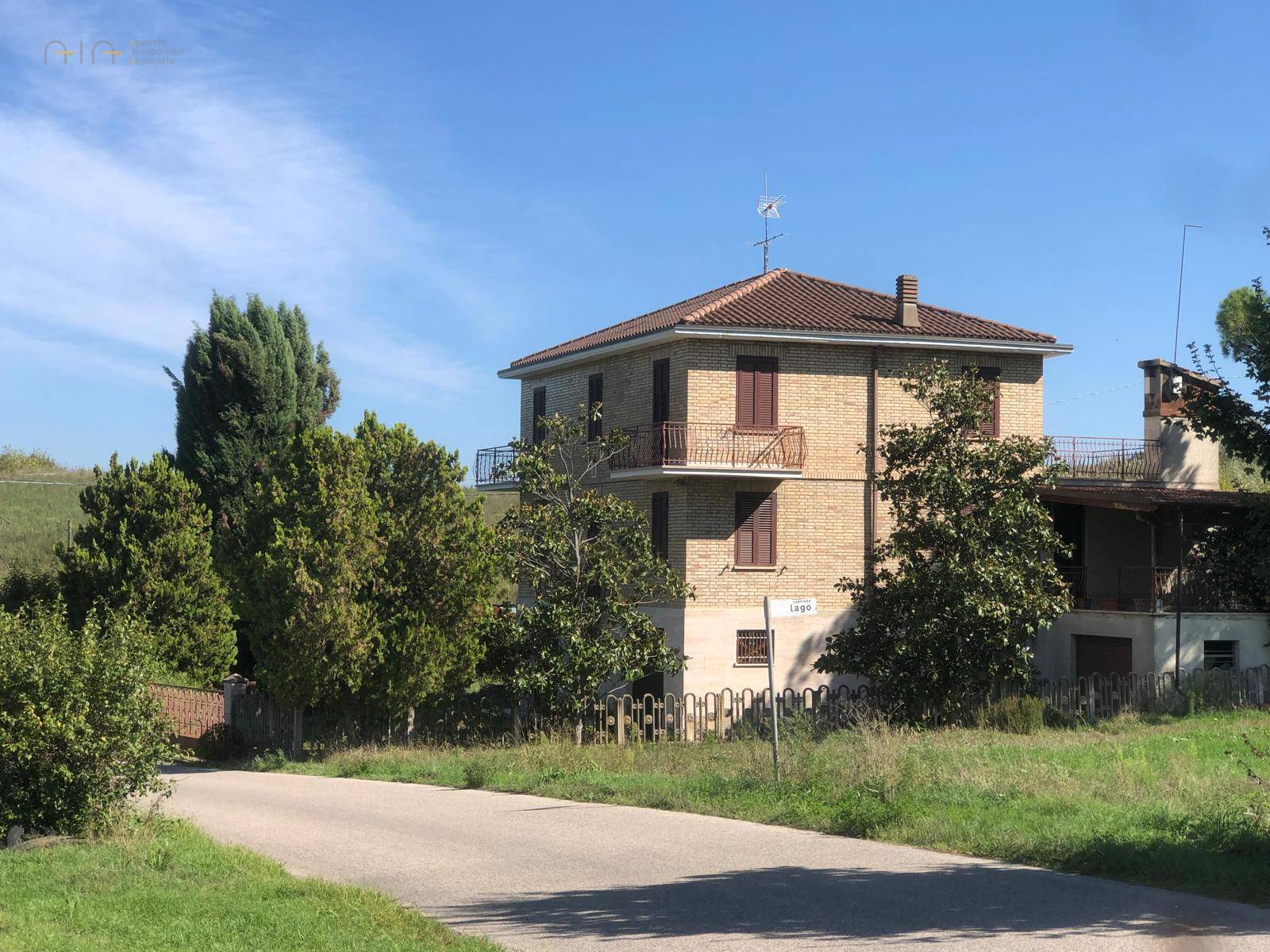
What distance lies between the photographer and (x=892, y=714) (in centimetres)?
2622

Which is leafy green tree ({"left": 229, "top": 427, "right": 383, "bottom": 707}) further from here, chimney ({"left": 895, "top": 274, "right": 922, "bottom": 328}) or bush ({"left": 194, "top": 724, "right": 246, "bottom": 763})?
chimney ({"left": 895, "top": 274, "right": 922, "bottom": 328})

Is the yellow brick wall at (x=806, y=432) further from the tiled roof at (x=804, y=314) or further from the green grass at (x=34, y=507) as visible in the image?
the green grass at (x=34, y=507)

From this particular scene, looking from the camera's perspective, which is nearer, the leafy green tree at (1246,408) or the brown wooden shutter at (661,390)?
the leafy green tree at (1246,408)

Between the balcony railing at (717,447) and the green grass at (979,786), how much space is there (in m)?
8.48

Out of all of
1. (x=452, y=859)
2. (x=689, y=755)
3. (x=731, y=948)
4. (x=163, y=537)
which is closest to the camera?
(x=731, y=948)

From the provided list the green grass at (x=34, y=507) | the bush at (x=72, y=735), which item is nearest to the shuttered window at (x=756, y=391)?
the bush at (x=72, y=735)

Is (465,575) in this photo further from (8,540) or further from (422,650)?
(8,540)

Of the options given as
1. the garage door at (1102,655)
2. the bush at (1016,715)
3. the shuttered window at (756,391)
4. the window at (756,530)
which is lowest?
the bush at (1016,715)

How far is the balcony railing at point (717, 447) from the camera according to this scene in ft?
98.9

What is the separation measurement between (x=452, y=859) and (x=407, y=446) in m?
14.3

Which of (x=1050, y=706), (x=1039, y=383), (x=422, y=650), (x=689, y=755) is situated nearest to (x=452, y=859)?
(x=689, y=755)

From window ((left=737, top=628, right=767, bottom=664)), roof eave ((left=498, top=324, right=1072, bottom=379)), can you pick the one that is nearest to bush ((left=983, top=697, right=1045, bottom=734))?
window ((left=737, top=628, right=767, bottom=664))

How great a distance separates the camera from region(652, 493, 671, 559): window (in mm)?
31031

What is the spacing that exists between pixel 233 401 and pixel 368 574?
57.6 feet
